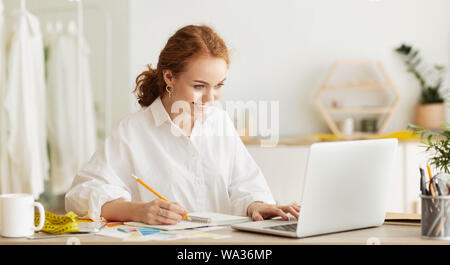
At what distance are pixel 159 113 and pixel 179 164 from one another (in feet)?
0.63

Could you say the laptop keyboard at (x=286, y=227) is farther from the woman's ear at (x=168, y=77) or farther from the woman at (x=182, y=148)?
the woman's ear at (x=168, y=77)

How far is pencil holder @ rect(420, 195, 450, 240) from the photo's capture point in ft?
4.27

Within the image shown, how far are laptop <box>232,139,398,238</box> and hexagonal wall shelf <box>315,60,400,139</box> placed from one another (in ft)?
9.06

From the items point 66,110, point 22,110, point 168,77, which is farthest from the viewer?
point 66,110

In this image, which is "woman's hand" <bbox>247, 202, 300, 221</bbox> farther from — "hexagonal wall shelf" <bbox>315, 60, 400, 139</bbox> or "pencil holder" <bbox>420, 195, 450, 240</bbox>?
"hexagonal wall shelf" <bbox>315, 60, 400, 139</bbox>

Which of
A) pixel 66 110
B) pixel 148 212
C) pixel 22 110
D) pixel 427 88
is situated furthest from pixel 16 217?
pixel 427 88

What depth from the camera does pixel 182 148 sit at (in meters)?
1.99

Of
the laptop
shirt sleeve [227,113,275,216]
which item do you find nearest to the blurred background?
shirt sleeve [227,113,275,216]

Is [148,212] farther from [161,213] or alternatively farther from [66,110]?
[66,110]

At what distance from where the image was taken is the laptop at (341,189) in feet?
4.28

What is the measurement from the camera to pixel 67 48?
12.6 feet
